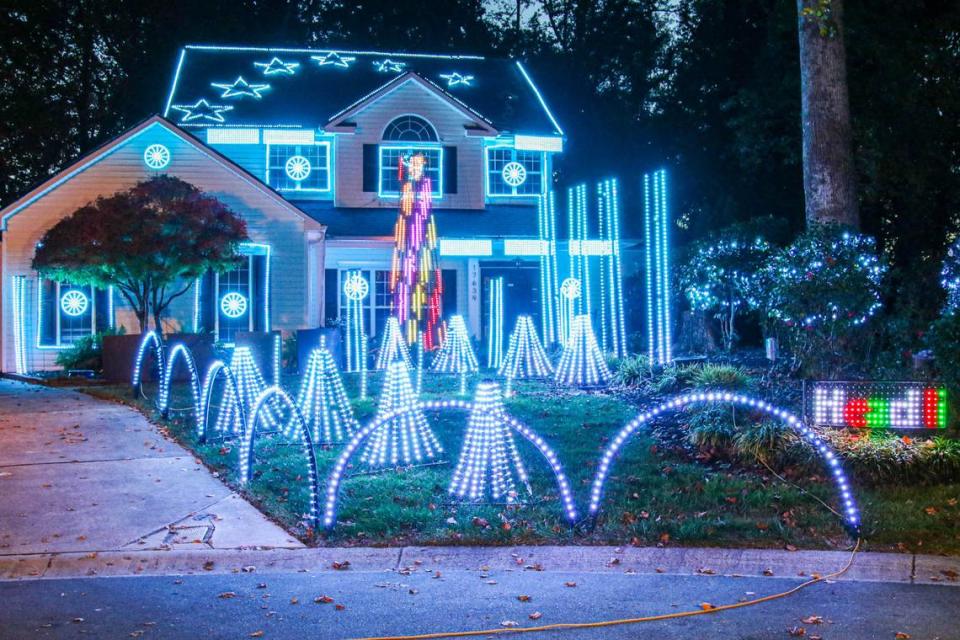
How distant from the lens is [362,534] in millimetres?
7133

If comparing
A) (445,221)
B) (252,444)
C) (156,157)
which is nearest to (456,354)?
(445,221)

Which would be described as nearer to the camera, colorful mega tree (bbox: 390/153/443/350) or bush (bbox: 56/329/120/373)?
bush (bbox: 56/329/120/373)

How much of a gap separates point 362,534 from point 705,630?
286 centimetres

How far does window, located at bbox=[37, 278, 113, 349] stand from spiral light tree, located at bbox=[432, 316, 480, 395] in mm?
7255

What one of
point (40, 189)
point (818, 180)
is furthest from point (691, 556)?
point (40, 189)

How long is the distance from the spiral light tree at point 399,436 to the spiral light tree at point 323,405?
78 centimetres

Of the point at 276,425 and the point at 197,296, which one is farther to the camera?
the point at 197,296

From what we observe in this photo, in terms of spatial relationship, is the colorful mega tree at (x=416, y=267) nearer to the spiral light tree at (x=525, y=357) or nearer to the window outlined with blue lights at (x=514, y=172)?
the spiral light tree at (x=525, y=357)

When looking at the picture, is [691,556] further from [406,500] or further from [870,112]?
[870,112]

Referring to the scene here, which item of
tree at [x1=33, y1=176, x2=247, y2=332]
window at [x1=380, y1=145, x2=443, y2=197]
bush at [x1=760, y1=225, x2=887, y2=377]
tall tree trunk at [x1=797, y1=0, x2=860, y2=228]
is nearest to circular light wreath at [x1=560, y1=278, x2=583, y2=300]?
window at [x1=380, y1=145, x2=443, y2=197]

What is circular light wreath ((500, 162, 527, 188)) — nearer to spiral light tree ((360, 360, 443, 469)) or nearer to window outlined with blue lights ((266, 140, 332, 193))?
window outlined with blue lights ((266, 140, 332, 193))

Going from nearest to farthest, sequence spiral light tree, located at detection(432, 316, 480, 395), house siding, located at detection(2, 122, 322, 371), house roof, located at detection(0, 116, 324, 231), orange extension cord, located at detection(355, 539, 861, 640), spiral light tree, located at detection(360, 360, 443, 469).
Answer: orange extension cord, located at detection(355, 539, 861, 640), spiral light tree, located at detection(360, 360, 443, 469), spiral light tree, located at detection(432, 316, 480, 395), house roof, located at detection(0, 116, 324, 231), house siding, located at detection(2, 122, 322, 371)

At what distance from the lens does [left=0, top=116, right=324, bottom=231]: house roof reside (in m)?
19.1

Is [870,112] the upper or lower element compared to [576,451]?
upper
